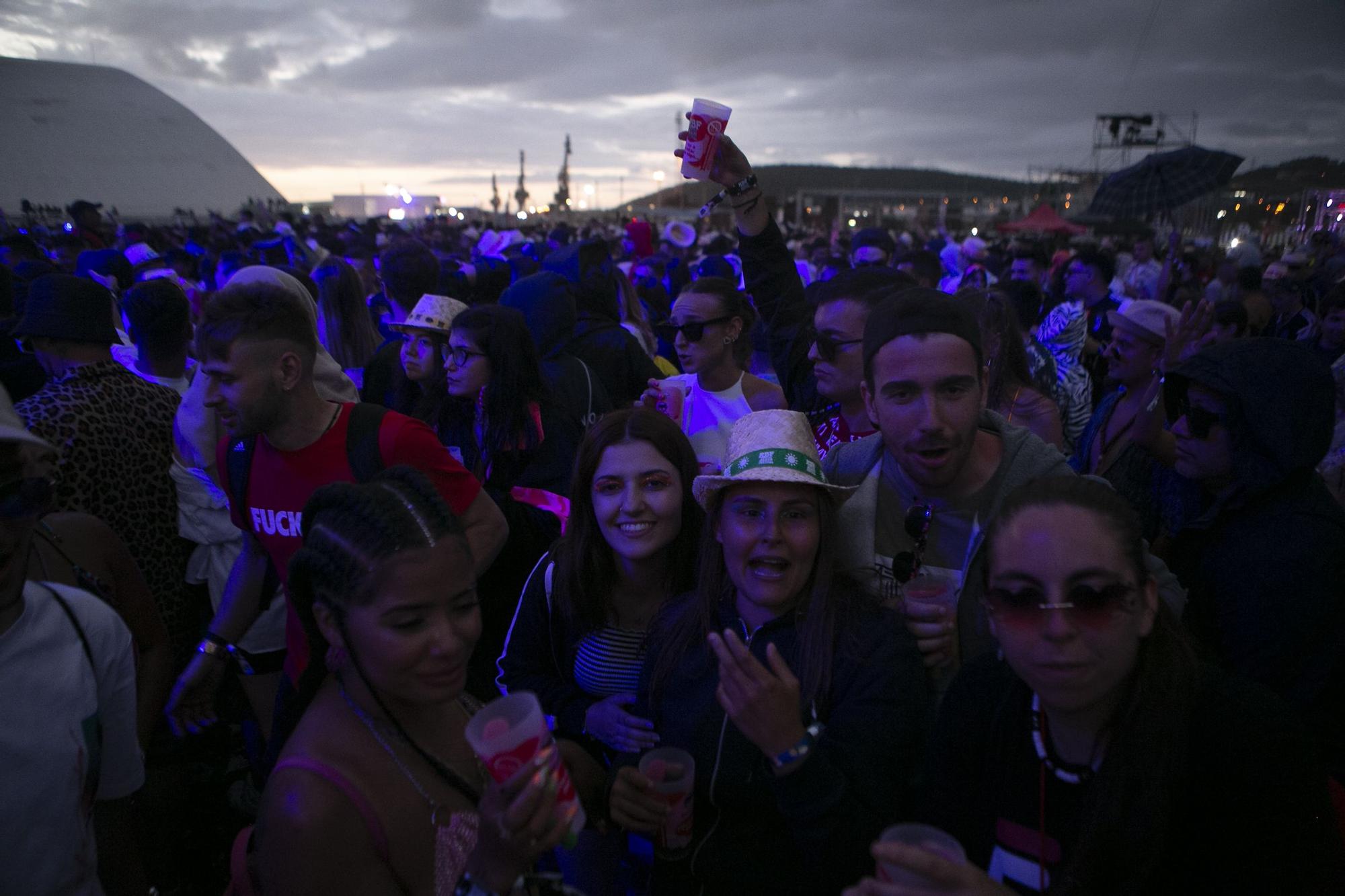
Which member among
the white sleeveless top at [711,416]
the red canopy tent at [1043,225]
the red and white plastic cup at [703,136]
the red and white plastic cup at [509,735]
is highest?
the red canopy tent at [1043,225]

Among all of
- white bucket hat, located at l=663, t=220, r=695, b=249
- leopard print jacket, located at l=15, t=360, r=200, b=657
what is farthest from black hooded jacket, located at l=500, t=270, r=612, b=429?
white bucket hat, located at l=663, t=220, r=695, b=249

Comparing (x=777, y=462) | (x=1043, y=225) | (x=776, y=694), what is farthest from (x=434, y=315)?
(x=1043, y=225)

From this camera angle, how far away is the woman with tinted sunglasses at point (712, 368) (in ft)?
13.6

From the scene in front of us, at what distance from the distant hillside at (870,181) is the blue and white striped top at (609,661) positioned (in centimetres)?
7526

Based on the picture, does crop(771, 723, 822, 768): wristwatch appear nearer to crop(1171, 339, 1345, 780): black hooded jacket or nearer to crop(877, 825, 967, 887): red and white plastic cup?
crop(877, 825, 967, 887): red and white plastic cup

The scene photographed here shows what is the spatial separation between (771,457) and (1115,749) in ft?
3.49

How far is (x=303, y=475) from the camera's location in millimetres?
2646

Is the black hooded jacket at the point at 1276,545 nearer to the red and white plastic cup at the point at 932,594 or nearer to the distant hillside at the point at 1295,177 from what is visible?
the red and white plastic cup at the point at 932,594

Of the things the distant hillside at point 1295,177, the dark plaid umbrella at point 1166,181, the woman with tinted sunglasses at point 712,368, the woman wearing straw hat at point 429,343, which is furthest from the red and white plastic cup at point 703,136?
the distant hillside at point 1295,177

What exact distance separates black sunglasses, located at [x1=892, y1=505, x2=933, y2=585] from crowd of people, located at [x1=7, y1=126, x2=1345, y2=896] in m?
0.01

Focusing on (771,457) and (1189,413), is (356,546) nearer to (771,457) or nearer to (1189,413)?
(771,457)

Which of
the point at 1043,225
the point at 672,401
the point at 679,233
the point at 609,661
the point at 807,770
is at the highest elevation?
the point at 1043,225

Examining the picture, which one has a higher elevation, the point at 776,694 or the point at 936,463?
the point at 936,463

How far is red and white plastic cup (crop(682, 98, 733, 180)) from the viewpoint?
3.57 meters
